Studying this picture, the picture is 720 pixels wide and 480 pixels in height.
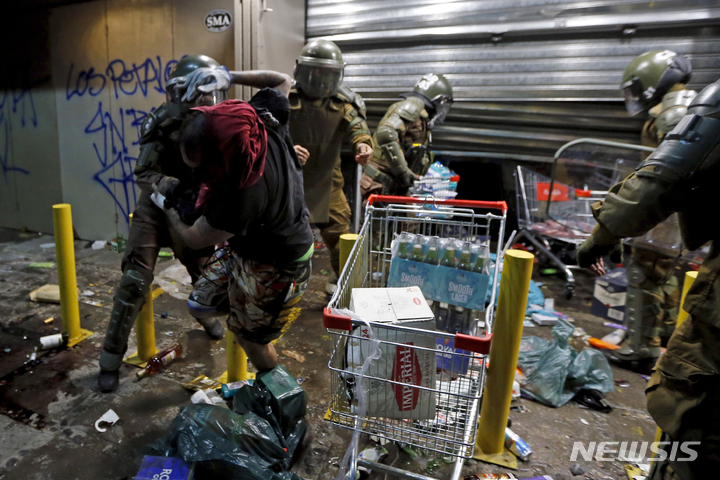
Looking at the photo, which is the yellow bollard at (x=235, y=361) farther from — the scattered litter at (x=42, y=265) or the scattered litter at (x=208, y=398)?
the scattered litter at (x=42, y=265)

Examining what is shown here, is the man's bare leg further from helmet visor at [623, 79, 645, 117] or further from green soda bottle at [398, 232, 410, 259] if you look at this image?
helmet visor at [623, 79, 645, 117]

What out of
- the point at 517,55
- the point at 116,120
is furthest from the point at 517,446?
the point at 116,120

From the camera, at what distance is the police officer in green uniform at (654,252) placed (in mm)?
2838

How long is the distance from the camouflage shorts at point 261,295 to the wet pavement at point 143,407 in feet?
1.21

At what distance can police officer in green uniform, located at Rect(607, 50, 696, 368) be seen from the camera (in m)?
2.84

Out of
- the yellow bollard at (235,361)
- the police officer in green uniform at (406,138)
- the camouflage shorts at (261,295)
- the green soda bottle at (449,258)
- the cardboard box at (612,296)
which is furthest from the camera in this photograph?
the police officer in green uniform at (406,138)

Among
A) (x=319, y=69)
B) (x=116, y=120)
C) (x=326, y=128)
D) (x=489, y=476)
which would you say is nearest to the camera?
(x=489, y=476)

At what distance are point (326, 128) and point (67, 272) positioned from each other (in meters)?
2.26

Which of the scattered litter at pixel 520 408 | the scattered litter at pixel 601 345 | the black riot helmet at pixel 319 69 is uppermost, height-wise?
the black riot helmet at pixel 319 69

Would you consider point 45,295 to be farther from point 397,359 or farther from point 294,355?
point 397,359

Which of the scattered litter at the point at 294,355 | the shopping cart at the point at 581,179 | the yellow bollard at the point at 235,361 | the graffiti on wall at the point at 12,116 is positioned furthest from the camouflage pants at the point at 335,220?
the graffiti on wall at the point at 12,116

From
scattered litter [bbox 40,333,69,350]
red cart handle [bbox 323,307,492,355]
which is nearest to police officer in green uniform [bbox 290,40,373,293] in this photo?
scattered litter [bbox 40,333,69,350]

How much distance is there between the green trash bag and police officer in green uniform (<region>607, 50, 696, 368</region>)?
1.52ft

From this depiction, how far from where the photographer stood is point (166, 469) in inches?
68.6
